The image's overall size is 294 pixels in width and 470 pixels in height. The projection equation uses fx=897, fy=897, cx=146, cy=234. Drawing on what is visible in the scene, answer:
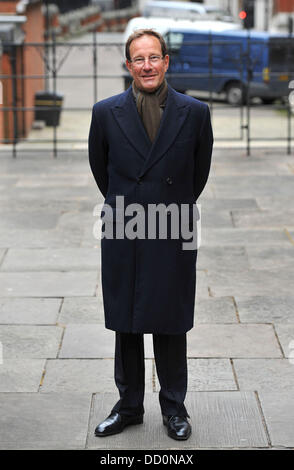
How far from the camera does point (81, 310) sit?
696 centimetres

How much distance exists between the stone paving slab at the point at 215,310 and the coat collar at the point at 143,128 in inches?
101

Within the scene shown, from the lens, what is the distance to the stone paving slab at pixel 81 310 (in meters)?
6.74

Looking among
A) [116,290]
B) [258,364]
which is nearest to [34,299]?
[258,364]

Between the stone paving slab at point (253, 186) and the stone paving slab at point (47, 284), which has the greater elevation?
the stone paving slab at point (47, 284)

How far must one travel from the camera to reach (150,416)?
4996mm

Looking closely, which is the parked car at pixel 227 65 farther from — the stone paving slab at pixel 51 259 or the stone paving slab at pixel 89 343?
the stone paving slab at pixel 89 343

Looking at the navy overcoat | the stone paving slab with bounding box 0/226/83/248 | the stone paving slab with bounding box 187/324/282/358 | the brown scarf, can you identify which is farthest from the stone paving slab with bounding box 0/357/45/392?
the stone paving slab with bounding box 0/226/83/248

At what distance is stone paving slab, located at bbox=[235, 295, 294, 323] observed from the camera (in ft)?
22.1

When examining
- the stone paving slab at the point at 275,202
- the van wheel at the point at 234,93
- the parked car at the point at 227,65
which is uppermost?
the parked car at the point at 227,65

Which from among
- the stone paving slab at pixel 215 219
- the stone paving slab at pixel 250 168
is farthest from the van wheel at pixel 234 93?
the stone paving slab at pixel 215 219

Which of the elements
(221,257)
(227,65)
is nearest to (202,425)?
(221,257)

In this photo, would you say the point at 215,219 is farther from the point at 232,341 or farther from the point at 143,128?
the point at 143,128

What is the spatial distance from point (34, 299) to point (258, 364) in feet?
7.24

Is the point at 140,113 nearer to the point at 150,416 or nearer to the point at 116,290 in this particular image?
the point at 116,290
